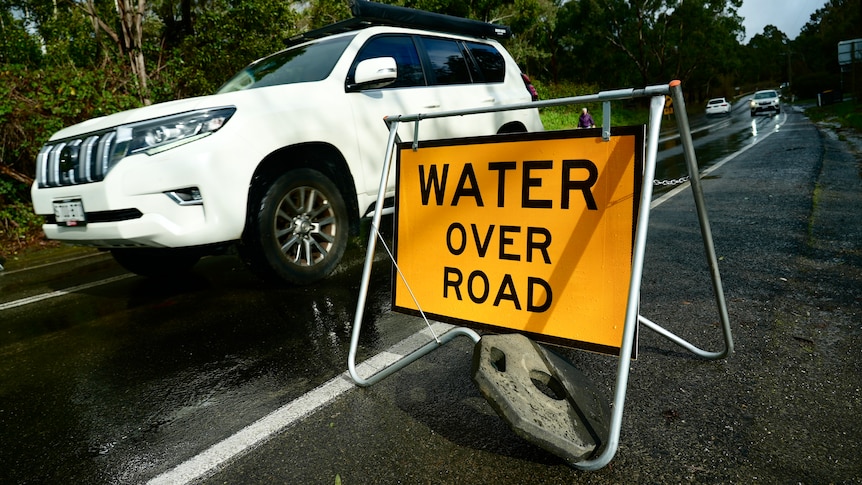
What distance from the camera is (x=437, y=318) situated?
2.60 metres

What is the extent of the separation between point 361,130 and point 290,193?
2.78ft

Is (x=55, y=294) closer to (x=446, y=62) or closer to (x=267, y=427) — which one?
(x=267, y=427)

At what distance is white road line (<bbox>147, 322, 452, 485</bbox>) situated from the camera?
2020mm

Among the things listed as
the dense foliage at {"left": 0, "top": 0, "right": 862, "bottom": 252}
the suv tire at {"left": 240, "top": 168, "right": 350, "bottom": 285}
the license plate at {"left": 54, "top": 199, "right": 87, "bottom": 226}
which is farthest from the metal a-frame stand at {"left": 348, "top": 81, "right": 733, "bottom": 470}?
the dense foliage at {"left": 0, "top": 0, "right": 862, "bottom": 252}

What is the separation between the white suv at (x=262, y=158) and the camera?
11.8 ft

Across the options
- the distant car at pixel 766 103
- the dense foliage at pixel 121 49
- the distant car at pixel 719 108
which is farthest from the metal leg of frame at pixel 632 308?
the distant car at pixel 719 108

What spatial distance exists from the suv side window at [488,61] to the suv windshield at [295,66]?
5.64 feet

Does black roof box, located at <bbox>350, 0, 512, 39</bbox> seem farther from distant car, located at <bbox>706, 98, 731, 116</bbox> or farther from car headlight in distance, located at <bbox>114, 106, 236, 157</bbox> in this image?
distant car, located at <bbox>706, 98, 731, 116</bbox>

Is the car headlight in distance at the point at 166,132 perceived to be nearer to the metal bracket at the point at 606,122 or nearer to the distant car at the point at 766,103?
the metal bracket at the point at 606,122

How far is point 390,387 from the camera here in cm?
259

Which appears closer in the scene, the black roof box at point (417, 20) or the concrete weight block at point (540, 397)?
the concrete weight block at point (540, 397)

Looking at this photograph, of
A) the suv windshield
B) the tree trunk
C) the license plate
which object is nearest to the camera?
the license plate

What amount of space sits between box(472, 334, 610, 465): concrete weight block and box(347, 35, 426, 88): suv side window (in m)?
3.39

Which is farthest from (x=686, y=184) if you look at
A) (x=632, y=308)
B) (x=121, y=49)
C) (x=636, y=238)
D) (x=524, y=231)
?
(x=121, y=49)
